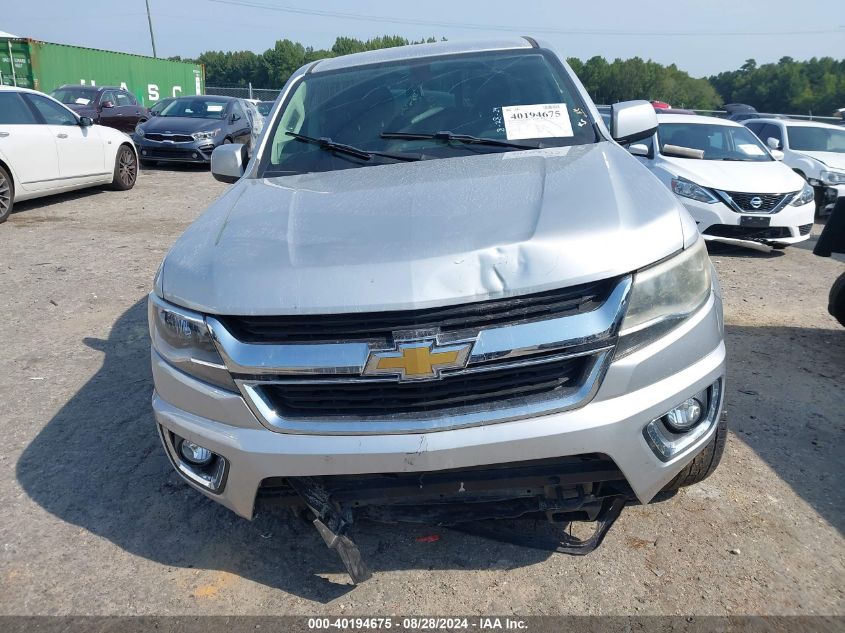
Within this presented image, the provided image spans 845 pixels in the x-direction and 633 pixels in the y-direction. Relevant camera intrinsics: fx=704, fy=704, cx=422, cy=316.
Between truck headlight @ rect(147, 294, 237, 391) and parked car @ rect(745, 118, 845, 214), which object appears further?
parked car @ rect(745, 118, 845, 214)

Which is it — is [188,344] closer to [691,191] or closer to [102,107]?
[691,191]

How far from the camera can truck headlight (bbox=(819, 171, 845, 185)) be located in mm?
10008

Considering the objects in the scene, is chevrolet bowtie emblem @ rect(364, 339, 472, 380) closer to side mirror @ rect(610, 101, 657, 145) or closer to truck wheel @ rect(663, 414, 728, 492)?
truck wheel @ rect(663, 414, 728, 492)

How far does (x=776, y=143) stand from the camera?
34.1 feet

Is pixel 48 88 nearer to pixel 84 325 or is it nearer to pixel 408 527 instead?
pixel 84 325

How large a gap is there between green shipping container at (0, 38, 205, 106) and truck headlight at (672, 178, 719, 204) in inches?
916

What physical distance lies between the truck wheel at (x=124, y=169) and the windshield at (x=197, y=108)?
3262mm

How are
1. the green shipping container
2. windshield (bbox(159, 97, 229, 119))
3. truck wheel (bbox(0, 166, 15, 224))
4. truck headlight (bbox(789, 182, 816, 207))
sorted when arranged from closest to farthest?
1. truck headlight (bbox(789, 182, 816, 207))
2. truck wheel (bbox(0, 166, 15, 224))
3. windshield (bbox(159, 97, 229, 119))
4. the green shipping container

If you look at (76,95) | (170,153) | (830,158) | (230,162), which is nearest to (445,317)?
(230,162)

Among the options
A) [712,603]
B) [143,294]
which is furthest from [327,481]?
[143,294]

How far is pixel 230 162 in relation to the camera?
3.86 m

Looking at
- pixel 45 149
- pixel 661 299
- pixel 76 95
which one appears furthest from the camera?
pixel 76 95

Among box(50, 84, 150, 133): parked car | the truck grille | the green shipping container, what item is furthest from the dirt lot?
the green shipping container

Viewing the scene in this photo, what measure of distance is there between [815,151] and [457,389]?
1099cm
